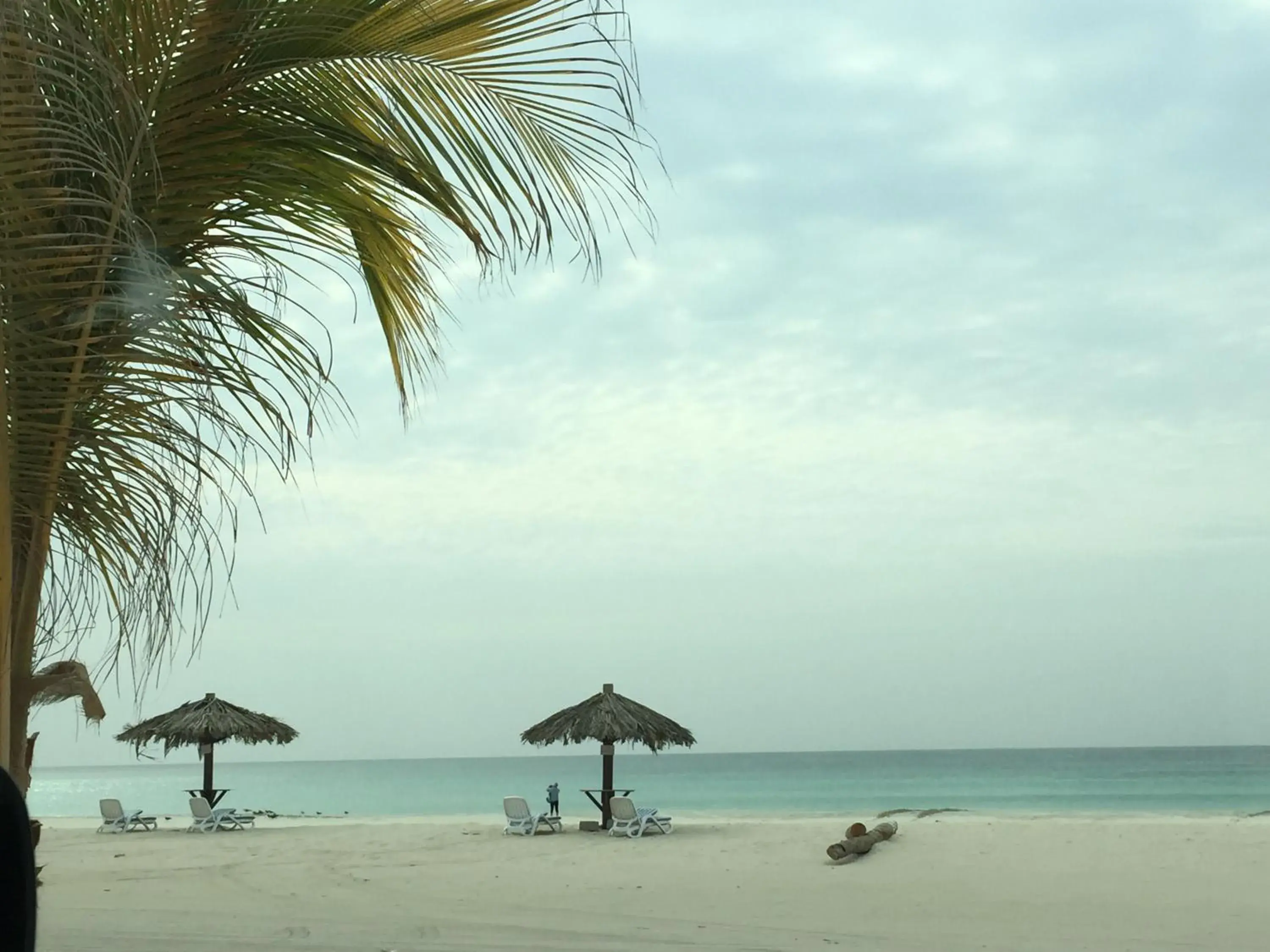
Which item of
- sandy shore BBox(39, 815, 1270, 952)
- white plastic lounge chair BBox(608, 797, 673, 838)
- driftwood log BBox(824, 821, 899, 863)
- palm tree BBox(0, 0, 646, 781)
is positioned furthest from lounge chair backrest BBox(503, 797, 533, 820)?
palm tree BBox(0, 0, 646, 781)

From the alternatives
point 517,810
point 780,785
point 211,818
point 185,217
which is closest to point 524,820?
point 517,810

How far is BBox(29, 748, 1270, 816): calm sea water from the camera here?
1598 inches

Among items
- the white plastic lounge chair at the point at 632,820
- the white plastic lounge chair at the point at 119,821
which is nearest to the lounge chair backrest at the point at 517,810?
the white plastic lounge chair at the point at 632,820

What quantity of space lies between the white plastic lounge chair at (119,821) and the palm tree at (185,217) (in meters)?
17.3

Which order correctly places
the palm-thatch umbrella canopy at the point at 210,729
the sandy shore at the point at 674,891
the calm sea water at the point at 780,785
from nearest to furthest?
the sandy shore at the point at 674,891, the palm-thatch umbrella canopy at the point at 210,729, the calm sea water at the point at 780,785

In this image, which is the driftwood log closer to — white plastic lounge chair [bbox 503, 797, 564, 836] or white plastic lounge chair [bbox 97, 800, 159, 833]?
white plastic lounge chair [bbox 503, 797, 564, 836]

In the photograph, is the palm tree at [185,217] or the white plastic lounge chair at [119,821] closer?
the palm tree at [185,217]

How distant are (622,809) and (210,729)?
7.01 metres

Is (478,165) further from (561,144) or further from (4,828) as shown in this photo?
(4,828)

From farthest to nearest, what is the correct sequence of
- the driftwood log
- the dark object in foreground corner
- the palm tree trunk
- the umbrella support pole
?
the umbrella support pole < the driftwood log < the palm tree trunk < the dark object in foreground corner

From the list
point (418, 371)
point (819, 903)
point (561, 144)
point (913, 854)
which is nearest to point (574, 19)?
point (561, 144)

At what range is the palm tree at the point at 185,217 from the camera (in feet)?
7.24

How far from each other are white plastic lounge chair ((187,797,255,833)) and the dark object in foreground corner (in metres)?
17.0

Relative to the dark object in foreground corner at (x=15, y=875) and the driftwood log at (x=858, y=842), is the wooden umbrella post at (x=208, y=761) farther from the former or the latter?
the dark object in foreground corner at (x=15, y=875)
